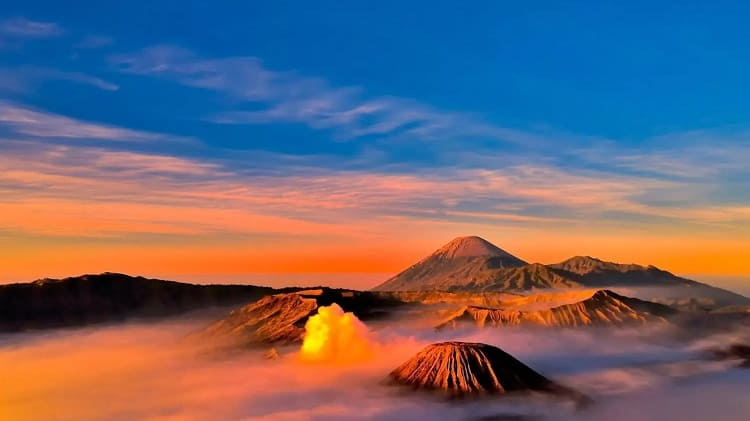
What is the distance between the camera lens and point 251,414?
19175 cm

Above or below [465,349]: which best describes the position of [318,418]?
below

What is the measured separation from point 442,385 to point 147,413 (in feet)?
291

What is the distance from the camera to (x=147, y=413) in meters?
200

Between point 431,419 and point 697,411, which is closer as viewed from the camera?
point 431,419

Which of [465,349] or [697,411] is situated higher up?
[465,349]

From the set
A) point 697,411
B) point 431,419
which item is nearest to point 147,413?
point 431,419

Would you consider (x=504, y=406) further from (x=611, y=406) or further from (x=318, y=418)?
(x=318, y=418)

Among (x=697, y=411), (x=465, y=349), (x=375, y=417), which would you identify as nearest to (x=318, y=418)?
(x=375, y=417)

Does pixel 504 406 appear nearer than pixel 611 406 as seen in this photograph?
Yes

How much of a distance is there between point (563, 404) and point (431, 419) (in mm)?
44366

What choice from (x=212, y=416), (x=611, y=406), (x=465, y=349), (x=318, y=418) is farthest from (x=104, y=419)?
(x=611, y=406)

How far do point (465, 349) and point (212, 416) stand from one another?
250 feet

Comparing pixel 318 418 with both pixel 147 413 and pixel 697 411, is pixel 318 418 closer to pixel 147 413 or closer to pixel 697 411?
pixel 147 413

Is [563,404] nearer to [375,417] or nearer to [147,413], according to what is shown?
[375,417]
